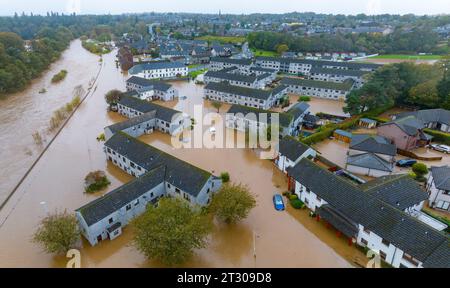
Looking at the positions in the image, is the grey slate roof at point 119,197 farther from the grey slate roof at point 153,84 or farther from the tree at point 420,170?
the grey slate roof at point 153,84

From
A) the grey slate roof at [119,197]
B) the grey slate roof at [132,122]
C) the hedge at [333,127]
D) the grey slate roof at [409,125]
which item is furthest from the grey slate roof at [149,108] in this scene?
the grey slate roof at [409,125]

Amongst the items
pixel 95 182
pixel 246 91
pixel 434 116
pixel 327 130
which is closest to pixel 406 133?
pixel 327 130

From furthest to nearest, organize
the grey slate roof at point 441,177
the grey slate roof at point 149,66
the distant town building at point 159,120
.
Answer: the grey slate roof at point 149,66 < the distant town building at point 159,120 < the grey slate roof at point 441,177

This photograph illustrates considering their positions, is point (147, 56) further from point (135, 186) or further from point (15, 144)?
point (135, 186)

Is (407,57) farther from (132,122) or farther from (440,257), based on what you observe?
(440,257)
